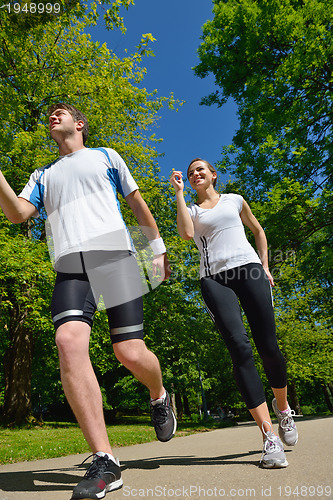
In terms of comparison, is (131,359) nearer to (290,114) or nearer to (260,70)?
(290,114)

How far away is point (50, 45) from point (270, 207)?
8700mm

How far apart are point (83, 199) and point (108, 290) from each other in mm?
546

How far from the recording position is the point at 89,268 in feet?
7.66

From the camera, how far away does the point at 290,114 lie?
451 inches

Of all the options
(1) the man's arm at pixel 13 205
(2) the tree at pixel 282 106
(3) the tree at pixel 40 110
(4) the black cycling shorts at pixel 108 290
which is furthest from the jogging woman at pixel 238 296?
(2) the tree at pixel 282 106

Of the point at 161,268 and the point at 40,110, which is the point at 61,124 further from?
the point at 40,110

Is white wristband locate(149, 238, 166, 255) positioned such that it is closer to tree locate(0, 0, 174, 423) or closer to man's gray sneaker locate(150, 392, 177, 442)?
man's gray sneaker locate(150, 392, 177, 442)

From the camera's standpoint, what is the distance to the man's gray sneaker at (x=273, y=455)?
2363mm

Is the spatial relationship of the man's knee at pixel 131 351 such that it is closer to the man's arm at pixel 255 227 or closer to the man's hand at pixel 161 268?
the man's hand at pixel 161 268

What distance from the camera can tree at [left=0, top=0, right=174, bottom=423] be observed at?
9172 millimetres

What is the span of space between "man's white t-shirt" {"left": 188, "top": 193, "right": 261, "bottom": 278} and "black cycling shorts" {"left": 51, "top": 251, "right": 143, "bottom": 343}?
0.95m

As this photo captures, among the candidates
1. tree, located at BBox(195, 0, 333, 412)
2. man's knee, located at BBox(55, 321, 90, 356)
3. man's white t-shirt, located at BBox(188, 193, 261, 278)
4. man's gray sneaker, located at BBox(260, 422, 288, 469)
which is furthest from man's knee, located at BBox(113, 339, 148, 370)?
tree, located at BBox(195, 0, 333, 412)

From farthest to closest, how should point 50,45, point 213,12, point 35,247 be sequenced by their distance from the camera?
point 50,45
point 213,12
point 35,247

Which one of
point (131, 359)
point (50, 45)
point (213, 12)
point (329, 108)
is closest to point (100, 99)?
point (50, 45)
